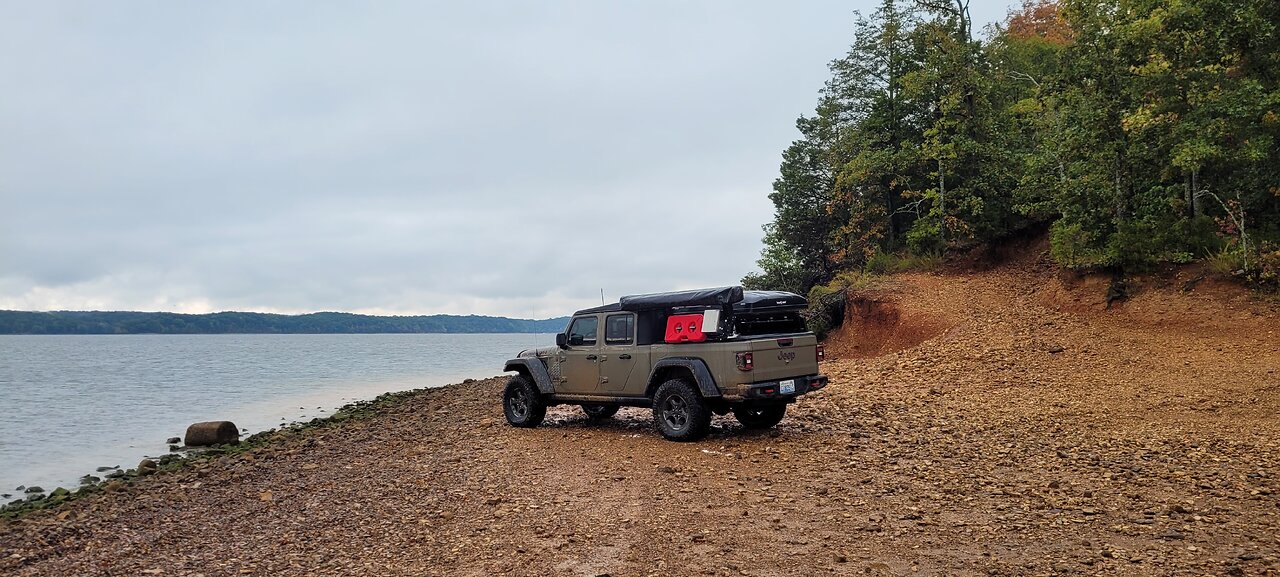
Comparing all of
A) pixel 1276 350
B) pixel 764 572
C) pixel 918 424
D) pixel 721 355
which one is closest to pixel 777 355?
pixel 721 355

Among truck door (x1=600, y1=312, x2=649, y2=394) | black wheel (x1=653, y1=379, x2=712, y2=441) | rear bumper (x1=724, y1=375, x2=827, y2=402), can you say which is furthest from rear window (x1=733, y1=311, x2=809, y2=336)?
truck door (x1=600, y1=312, x2=649, y2=394)

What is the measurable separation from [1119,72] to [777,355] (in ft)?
46.3

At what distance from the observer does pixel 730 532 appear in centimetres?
643

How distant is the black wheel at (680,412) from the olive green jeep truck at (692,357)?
0.05 feet

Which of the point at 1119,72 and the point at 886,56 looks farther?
the point at 886,56

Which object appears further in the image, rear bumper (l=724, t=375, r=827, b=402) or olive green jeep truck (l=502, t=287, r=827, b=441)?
olive green jeep truck (l=502, t=287, r=827, b=441)

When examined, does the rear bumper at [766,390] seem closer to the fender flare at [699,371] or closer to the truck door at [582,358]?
the fender flare at [699,371]

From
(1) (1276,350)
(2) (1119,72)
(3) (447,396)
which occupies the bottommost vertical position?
(3) (447,396)

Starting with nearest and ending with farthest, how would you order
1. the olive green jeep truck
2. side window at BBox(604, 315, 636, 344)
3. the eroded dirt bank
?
the eroded dirt bank → the olive green jeep truck → side window at BBox(604, 315, 636, 344)

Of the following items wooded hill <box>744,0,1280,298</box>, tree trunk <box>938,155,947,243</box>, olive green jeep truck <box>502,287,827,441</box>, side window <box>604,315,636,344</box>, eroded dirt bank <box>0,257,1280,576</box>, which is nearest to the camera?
eroded dirt bank <box>0,257,1280,576</box>

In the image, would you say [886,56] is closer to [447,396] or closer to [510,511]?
[447,396]

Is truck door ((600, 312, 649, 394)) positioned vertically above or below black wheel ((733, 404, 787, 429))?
above

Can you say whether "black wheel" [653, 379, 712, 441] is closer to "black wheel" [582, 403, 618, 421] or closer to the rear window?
the rear window

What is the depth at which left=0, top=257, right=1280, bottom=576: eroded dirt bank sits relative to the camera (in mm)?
5855
